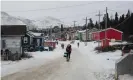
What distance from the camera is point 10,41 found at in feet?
140

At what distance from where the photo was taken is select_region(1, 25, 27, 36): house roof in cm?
4281

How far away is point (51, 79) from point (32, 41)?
52.7 meters

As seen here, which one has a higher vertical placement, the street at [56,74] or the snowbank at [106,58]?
the street at [56,74]

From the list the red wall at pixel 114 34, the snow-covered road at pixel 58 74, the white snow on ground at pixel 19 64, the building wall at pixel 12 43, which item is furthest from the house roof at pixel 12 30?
the red wall at pixel 114 34

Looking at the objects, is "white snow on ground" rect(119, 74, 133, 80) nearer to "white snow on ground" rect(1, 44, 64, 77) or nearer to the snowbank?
the snowbank

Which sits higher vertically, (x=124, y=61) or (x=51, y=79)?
(x=124, y=61)

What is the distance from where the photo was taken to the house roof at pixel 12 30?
4281cm

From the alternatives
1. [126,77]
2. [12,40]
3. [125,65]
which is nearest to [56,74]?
[125,65]

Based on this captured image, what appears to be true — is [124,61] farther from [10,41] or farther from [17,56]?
[10,41]

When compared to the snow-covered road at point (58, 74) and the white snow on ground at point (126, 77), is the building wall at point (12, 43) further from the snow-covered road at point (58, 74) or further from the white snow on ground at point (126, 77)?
the white snow on ground at point (126, 77)

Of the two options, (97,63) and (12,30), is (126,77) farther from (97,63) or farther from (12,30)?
(12,30)

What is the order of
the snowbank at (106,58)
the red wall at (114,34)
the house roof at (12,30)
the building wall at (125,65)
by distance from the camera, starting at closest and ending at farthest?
the building wall at (125,65) → the snowbank at (106,58) → the house roof at (12,30) → the red wall at (114,34)

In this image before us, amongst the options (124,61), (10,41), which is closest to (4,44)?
(10,41)

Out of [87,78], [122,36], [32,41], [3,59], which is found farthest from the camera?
[122,36]
